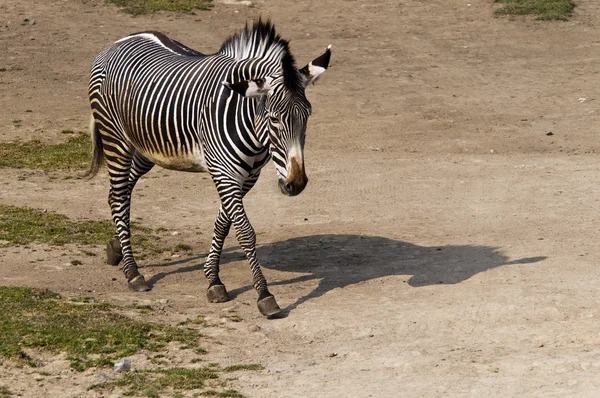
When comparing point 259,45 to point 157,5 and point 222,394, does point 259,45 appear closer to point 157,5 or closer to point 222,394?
point 222,394

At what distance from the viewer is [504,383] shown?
6.66m

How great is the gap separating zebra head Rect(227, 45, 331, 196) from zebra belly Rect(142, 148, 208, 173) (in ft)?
3.16

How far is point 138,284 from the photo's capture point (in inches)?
368

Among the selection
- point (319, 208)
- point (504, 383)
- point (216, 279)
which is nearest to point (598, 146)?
point (319, 208)

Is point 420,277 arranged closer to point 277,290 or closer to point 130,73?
point 277,290

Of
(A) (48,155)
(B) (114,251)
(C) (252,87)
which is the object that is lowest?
(A) (48,155)

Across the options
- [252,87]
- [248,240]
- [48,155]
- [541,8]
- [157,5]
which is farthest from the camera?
[157,5]

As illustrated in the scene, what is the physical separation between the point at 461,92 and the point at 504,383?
34.7ft

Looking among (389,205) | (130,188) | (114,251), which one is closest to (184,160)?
(130,188)

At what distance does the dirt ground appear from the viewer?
7.30 m

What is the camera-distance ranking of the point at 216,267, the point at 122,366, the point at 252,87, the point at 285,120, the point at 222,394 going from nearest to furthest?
1. the point at 222,394
2. the point at 122,366
3. the point at 285,120
4. the point at 252,87
5. the point at 216,267

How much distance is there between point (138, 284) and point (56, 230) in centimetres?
185

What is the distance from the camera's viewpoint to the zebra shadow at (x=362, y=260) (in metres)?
9.23

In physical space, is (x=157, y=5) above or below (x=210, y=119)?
below
